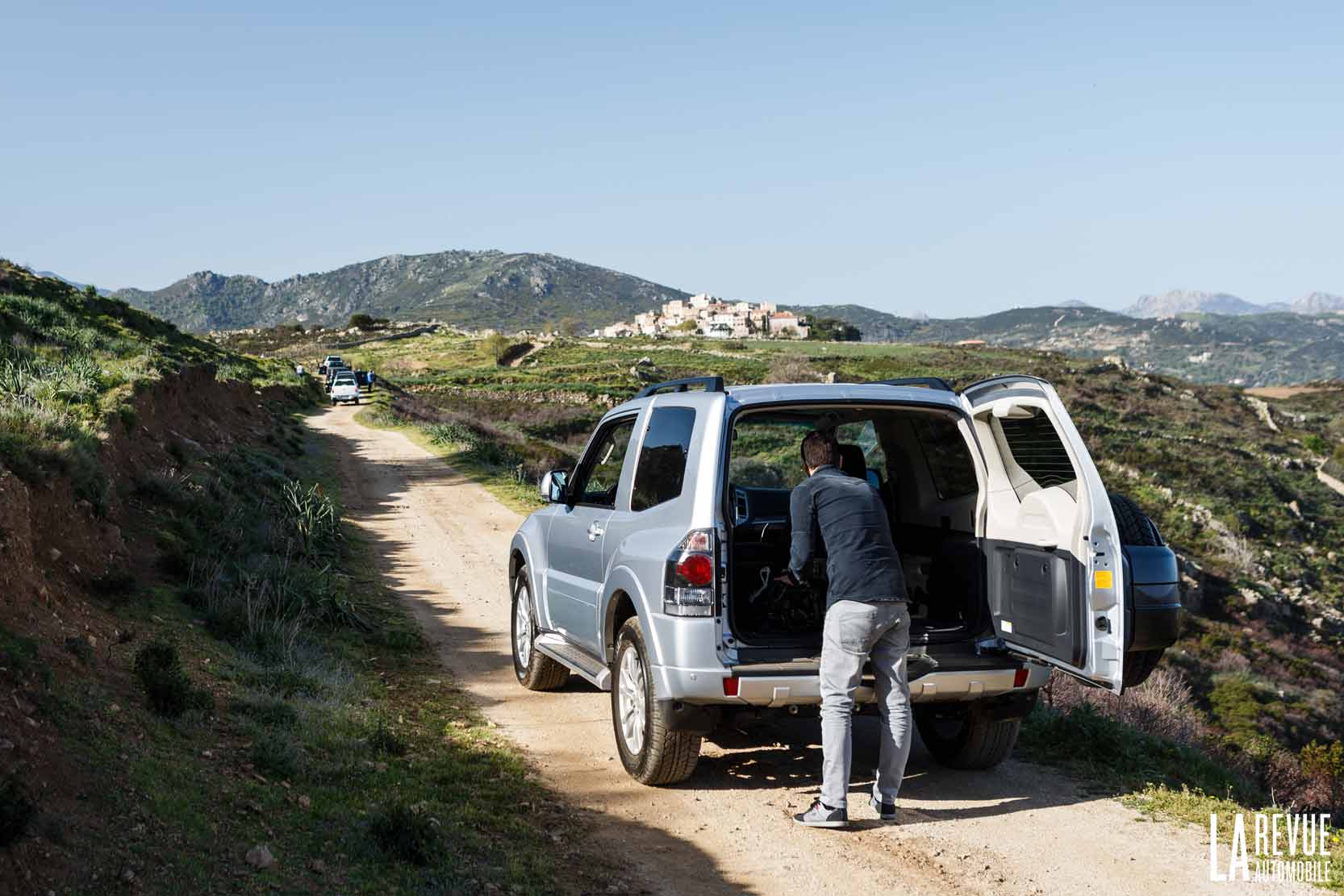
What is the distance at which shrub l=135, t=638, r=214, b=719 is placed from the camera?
6.53m

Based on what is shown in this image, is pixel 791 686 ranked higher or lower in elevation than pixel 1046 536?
lower

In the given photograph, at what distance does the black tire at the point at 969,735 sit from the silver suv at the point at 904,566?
0.5 inches

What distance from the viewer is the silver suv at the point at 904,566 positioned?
5.64 metres

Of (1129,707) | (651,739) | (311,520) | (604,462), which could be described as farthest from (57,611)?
(1129,707)

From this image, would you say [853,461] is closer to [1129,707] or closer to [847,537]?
[847,537]

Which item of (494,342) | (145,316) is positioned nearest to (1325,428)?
(494,342)

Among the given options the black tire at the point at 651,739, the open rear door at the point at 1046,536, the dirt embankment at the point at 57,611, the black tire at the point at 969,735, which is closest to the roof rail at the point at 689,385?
the black tire at the point at 651,739

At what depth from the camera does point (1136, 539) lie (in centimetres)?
574

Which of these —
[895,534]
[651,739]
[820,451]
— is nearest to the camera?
[820,451]

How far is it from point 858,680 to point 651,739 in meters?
1.24

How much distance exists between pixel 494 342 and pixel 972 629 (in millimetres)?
105106

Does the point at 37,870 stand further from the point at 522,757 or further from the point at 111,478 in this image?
the point at 111,478

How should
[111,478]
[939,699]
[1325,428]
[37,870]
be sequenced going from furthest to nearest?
1. [1325,428]
2. [111,478]
3. [939,699]
4. [37,870]

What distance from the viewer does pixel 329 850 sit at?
5.18 m
